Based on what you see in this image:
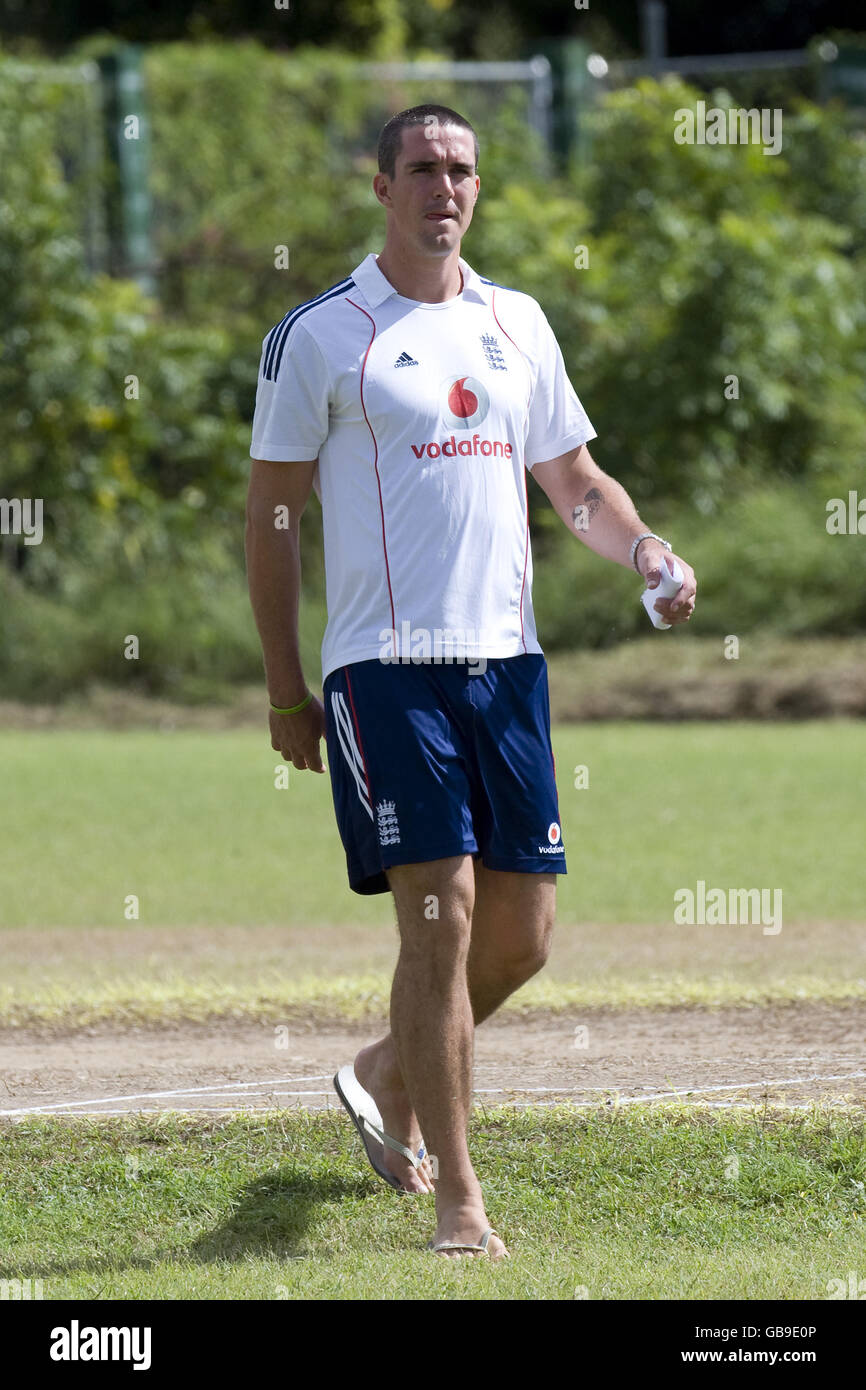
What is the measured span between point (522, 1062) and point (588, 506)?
6.66 feet

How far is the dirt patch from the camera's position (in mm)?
5785

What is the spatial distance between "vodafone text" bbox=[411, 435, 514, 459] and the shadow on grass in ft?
6.27

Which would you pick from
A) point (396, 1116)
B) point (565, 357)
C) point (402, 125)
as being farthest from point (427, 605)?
point (565, 357)

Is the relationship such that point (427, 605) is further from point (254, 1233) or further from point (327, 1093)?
point (327, 1093)

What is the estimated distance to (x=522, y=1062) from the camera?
6281mm

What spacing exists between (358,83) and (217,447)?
7108 mm

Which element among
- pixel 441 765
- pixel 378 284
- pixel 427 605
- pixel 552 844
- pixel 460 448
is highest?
pixel 378 284

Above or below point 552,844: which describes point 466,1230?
below

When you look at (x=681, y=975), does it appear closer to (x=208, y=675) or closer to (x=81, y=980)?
(x=81, y=980)

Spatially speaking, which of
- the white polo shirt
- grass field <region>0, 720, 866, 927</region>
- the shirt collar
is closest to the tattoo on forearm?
the white polo shirt

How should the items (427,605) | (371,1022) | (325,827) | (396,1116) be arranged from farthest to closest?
(325,827) < (371,1022) < (396,1116) < (427,605)

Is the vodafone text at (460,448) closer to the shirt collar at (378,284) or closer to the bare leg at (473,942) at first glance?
the shirt collar at (378,284)

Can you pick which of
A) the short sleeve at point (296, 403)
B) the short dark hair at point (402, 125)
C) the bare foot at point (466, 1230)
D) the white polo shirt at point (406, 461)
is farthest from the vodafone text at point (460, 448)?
the bare foot at point (466, 1230)
